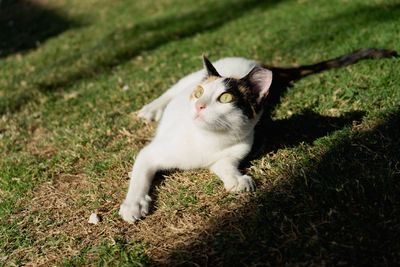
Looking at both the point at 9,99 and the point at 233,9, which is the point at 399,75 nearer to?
the point at 9,99

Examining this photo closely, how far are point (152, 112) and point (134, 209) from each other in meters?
1.89

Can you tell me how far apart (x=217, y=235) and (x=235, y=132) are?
0.88m

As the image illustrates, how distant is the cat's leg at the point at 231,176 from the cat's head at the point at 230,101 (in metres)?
0.33

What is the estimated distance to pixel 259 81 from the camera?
11.9ft

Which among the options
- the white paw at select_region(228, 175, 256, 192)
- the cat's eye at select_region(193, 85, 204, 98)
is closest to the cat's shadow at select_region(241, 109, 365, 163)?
the white paw at select_region(228, 175, 256, 192)

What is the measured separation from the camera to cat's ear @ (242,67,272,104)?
3578 millimetres

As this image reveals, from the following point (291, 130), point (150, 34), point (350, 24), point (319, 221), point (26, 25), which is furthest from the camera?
point (26, 25)

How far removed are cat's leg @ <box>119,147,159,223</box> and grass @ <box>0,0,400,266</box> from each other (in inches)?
3.3

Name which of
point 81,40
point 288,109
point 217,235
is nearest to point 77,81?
point 81,40

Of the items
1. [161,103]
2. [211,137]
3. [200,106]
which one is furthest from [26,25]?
[200,106]

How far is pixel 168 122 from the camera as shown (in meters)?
4.25

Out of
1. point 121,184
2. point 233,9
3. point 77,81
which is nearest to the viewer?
point 121,184

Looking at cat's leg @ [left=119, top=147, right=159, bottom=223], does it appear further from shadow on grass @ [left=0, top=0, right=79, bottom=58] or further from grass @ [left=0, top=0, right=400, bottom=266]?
shadow on grass @ [left=0, top=0, right=79, bottom=58]

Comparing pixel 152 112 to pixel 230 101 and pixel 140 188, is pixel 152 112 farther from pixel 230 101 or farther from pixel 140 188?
pixel 230 101
